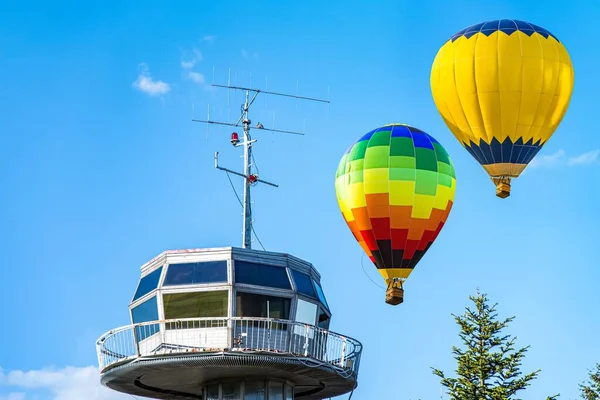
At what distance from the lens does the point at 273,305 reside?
54.9m

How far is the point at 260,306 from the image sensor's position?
5462 centimetres

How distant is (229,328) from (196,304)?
1.48 m

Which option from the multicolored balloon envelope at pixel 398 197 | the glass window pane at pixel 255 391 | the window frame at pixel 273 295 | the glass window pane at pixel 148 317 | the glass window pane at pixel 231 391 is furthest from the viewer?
the multicolored balloon envelope at pixel 398 197

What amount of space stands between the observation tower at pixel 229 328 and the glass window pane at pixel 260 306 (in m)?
0.03

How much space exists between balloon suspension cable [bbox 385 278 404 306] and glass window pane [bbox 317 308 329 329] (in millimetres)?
7232

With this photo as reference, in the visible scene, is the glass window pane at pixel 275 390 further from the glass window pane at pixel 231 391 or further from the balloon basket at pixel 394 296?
the balloon basket at pixel 394 296

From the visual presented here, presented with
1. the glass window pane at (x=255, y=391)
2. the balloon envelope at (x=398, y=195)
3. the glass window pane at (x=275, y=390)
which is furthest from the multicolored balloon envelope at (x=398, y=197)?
the glass window pane at (x=255, y=391)

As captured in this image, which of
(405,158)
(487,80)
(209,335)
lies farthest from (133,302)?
(487,80)

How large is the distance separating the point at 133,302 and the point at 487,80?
732 inches

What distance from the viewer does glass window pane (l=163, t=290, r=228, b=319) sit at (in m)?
54.1

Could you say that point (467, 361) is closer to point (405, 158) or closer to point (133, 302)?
point (405, 158)

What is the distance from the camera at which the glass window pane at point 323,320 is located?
56969mm

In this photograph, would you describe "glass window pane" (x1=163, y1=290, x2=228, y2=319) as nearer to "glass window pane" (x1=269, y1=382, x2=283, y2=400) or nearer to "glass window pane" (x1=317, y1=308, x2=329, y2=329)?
"glass window pane" (x1=269, y1=382, x2=283, y2=400)

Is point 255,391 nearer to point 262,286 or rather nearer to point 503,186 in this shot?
point 262,286
